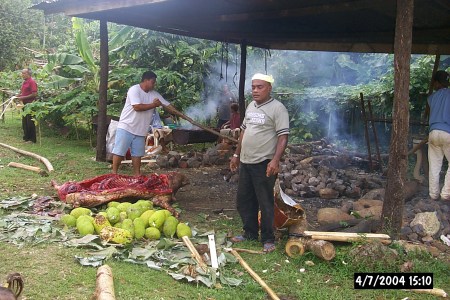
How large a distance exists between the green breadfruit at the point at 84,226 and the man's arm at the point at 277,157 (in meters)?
2.07

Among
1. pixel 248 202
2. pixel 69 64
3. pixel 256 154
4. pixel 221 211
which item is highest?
pixel 69 64

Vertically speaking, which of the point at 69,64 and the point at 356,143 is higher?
the point at 69,64

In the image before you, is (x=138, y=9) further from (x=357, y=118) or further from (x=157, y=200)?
(x=357, y=118)

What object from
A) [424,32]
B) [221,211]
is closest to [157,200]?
[221,211]

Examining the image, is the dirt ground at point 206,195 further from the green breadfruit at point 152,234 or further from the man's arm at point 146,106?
the man's arm at point 146,106

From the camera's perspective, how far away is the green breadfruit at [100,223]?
201 inches

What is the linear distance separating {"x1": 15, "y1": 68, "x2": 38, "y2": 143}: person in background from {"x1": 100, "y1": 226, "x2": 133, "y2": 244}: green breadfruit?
317 inches

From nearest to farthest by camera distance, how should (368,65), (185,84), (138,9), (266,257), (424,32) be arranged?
(266,257) < (138,9) < (424,32) < (185,84) < (368,65)

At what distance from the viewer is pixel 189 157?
10.6 m

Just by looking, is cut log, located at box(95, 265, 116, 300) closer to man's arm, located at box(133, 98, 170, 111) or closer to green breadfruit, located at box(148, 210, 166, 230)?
green breadfruit, located at box(148, 210, 166, 230)

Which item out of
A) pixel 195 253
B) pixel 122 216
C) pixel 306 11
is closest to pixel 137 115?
pixel 122 216

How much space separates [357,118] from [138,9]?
7796 mm

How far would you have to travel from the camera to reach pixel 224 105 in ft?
47.0

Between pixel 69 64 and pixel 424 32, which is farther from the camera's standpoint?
pixel 69 64
